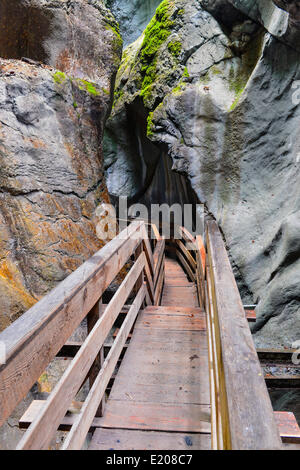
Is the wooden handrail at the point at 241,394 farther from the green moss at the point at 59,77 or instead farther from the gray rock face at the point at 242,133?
the green moss at the point at 59,77

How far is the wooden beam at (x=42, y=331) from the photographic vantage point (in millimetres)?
896

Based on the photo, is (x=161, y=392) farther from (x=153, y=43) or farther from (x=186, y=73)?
(x=153, y=43)

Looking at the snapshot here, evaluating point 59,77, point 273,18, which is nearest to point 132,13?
point 59,77

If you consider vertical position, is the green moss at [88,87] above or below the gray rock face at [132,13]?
below

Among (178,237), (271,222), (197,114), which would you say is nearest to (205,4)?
(197,114)

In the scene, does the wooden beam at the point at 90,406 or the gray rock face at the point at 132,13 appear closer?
the wooden beam at the point at 90,406

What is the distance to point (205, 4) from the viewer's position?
22.1ft

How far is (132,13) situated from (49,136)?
1168 centimetres

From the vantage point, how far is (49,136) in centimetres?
611

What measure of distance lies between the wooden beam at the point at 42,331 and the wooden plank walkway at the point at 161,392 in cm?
78

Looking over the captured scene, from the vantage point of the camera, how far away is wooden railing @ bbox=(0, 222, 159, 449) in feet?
3.05

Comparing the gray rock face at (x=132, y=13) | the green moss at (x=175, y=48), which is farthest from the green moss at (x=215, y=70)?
the gray rock face at (x=132, y=13)

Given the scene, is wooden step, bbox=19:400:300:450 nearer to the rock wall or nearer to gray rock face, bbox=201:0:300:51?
the rock wall
